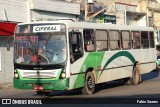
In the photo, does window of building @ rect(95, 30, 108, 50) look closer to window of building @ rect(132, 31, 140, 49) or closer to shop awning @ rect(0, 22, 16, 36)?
window of building @ rect(132, 31, 140, 49)

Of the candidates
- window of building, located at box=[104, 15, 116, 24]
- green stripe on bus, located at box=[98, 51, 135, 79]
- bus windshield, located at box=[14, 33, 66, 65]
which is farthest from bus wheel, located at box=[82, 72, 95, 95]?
window of building, located at box=[104, 15, 116, 24]

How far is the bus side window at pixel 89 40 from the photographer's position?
59.1 feet

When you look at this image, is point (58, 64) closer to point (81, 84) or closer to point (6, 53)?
point (81, 84)

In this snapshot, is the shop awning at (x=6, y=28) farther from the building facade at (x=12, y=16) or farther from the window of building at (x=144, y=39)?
the window of building at (x=144, y=39)

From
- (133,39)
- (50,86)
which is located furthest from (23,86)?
(133,39)

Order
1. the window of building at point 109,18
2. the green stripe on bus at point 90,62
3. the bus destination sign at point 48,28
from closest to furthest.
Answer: the bus destination sign at point 48,28
the green stripe on bus at point 90,62
the window of building at point 109,18

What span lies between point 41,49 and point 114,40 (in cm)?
498

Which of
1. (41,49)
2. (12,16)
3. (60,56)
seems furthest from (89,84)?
(12,16)

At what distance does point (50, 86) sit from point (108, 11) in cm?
3108

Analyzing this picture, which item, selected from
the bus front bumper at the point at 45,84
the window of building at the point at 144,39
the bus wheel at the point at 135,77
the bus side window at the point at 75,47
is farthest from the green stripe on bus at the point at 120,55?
the bus front bumper at the point at 45,84

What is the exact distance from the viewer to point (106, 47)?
19.8 m

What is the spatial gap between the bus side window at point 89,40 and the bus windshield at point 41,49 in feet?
5.54

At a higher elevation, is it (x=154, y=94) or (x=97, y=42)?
(x=97, y=42)

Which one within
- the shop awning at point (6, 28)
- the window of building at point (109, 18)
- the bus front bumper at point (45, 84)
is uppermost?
the window of building at point (109, 18)
